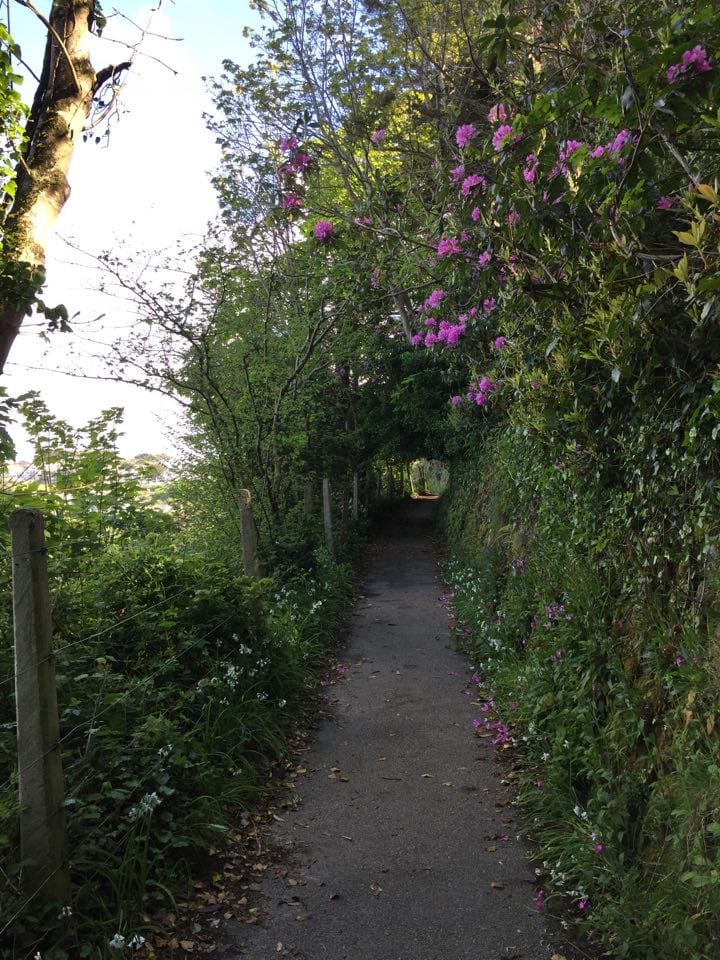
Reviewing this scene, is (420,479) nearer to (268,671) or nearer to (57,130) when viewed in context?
(268,671)

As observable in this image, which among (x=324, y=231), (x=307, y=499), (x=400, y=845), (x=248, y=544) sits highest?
(x=324, y=231)

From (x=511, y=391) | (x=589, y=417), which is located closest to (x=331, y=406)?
(x=511, y=391)

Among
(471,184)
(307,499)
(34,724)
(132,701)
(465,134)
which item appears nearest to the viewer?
(34,724)

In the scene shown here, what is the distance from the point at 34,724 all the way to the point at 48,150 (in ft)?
8.19

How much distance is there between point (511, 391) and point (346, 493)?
11.5 metres

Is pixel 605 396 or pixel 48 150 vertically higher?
pixel 48 150

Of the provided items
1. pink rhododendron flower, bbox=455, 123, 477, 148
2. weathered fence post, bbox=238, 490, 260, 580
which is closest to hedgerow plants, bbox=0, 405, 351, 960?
weathered fence post, bbox=238, 490, 260, 580

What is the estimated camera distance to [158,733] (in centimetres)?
379

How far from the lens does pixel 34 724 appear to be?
2.75 m

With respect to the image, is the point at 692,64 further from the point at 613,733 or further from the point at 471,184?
the point at 613,733

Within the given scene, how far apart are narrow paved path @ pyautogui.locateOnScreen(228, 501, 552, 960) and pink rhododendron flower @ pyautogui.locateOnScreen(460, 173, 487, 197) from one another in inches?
155

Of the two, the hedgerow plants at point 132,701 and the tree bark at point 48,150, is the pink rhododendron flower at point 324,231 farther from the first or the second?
the tree bark at point 48,150

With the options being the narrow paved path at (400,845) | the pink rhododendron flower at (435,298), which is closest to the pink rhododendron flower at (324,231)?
the pink rhododendron flower at (435,298)

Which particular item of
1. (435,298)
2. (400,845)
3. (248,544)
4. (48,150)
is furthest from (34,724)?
(435,298)
